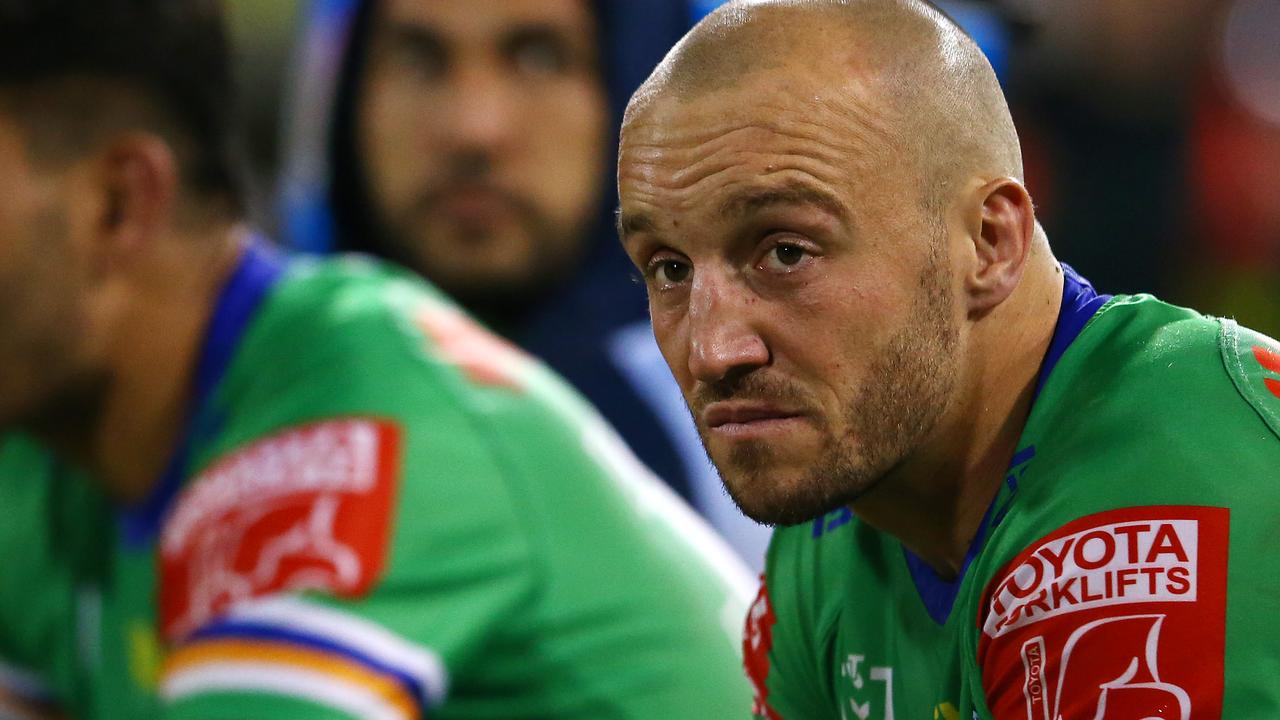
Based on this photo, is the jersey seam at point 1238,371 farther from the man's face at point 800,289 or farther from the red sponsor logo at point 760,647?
the red sponsor logo at point 760,647

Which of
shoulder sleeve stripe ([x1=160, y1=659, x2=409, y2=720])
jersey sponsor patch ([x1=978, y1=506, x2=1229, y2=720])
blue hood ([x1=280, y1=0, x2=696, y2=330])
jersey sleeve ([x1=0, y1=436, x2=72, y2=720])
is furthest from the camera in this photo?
blue hood ([x1=280, y1=0, x2=696, y2=330])

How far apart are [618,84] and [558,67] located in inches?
5.7

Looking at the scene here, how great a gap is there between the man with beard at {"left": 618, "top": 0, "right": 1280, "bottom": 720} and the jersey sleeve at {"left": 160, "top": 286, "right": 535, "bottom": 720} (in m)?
0.56

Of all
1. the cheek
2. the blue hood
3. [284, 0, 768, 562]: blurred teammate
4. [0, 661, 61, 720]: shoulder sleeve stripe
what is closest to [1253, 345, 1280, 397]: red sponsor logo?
the cheek

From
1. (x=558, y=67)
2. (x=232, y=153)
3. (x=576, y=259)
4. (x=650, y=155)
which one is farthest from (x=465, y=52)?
(x=650, y=155)

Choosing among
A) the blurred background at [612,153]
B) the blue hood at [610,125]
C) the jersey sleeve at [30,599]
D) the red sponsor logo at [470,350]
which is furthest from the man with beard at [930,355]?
the blue hood at [610,125]

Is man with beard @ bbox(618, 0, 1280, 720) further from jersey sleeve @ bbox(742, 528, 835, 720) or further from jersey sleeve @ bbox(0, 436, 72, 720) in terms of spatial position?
jersey sleeve @ bbox(0, 436, 72, 720)

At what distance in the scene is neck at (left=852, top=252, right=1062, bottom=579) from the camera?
1.56 metres

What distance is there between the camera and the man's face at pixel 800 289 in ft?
4.79

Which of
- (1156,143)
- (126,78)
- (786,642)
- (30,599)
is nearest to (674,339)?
(786,642)

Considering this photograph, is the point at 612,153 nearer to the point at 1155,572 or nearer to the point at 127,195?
the point at 127,195

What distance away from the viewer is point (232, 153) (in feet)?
8.52

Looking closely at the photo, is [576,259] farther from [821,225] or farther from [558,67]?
[821,225]

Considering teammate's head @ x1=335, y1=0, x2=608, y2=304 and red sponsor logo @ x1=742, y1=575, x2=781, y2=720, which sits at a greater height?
teammate's head @ x1=335, y1=0, x2=608, y2=304
